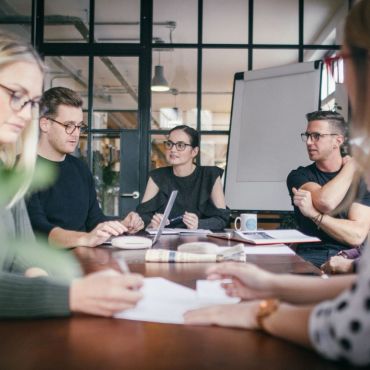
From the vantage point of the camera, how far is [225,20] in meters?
4.68

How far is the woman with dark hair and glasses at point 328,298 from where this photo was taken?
65 cm

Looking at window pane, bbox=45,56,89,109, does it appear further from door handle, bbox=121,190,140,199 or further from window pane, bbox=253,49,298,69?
window pane, bbox=253,49,298,69

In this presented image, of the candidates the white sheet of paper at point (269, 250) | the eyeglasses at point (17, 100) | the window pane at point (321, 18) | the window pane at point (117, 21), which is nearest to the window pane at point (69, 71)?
the window pane at point (117, 21)

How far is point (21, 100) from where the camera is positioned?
4.47 ft

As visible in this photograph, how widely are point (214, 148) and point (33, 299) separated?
3.88 meters

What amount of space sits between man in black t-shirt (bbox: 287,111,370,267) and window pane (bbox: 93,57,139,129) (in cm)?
207

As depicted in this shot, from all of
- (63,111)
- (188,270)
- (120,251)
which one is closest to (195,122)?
(63,111)

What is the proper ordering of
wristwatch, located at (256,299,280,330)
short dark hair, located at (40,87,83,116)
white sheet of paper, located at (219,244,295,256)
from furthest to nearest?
short dark hair, located at (40,87,83,116), white sheet of paper, located at (219,244,295,256), wristwatch, located at (256,299,280,330)

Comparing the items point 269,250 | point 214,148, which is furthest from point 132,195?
point 269,250

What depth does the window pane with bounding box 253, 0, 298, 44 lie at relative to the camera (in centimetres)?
464

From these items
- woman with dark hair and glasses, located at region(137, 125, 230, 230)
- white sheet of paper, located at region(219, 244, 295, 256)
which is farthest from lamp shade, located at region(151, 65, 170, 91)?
white sheet of paper, located at region(219, 244, 295, 256)

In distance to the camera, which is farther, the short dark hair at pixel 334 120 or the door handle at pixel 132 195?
the door handle at pixel 132 195

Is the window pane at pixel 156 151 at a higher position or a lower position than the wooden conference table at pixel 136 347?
higher

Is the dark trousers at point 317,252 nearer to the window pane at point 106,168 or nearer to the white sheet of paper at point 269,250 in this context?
the white sheet of paper at point 269,250
